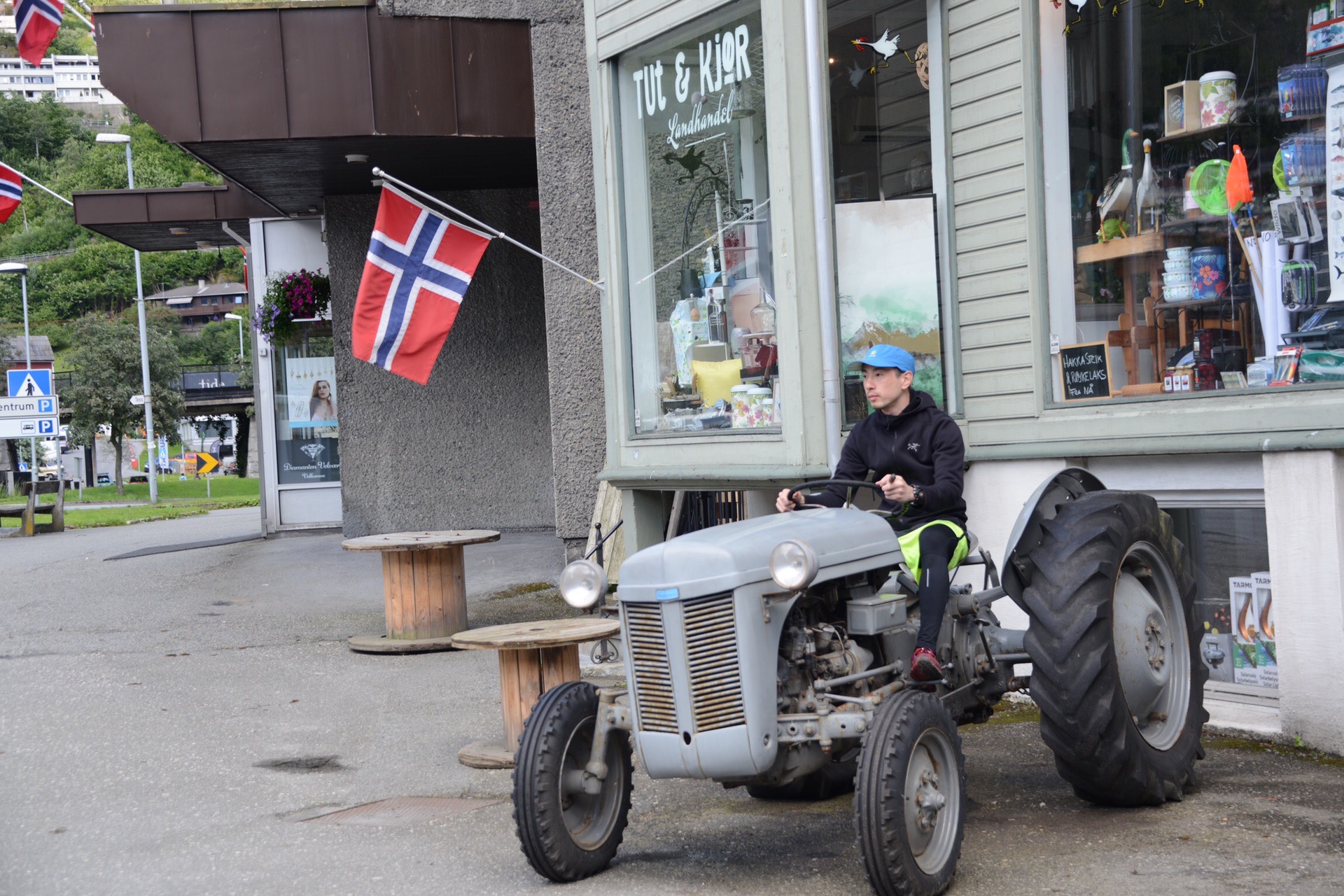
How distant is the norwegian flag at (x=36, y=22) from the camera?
14547mm

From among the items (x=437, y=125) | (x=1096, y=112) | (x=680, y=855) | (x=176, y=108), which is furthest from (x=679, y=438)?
(x=176, y=108)

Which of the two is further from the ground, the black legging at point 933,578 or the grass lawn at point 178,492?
the black legging at point 933,578

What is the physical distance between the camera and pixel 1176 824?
483 centimetres

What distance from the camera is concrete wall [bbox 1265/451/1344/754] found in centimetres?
562

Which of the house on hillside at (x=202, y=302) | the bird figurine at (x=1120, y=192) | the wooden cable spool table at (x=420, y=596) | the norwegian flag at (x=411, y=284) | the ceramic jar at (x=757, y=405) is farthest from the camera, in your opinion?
the house on hillside at (x=202, y=302)

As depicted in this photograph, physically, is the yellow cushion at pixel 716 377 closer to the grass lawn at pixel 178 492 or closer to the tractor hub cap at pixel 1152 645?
the tractor hub cap at pixel 1152 645

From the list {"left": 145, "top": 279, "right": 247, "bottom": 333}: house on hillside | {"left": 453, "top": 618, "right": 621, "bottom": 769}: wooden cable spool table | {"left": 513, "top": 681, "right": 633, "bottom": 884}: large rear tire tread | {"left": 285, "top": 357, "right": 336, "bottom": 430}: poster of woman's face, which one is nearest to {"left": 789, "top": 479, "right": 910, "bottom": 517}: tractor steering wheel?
{"left": 513, "top": 681, "right": 633, "bottom": 884}: large rear tire tread

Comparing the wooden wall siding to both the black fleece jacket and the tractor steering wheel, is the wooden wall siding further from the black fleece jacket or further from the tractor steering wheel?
the tractor steering wheel

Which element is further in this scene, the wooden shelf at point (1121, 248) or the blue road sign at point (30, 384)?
the blue road sign at point (30, 384)

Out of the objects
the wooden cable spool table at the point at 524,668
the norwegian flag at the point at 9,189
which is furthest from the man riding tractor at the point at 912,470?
the norwegian flag at the point at 9,189

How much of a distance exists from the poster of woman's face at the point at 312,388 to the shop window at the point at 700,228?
10.1 metres

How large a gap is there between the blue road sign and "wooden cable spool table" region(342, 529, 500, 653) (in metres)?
17.2

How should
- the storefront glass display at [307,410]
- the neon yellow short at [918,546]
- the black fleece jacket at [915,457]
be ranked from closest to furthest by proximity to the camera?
1. the neon yellow short at [918,546]
2. the black fleece jacket at [915,457]
3. the storefront glass display at [307,410]

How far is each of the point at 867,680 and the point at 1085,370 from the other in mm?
2853
